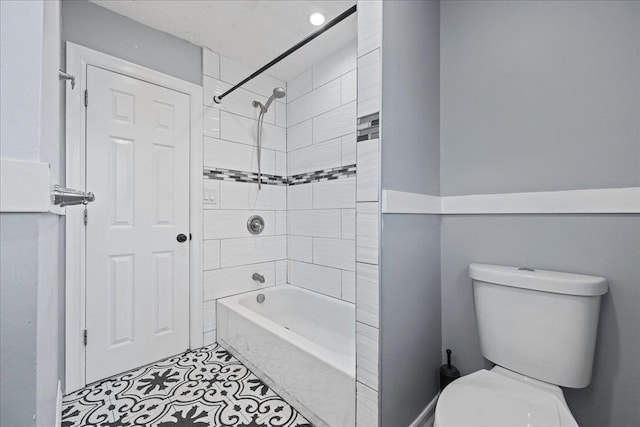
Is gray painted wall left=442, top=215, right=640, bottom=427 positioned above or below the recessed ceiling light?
below

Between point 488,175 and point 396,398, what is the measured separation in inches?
44.3

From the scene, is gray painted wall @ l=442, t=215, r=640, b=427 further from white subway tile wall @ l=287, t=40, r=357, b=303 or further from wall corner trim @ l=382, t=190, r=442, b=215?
white subway tile wall @ l=287, t=40, r=357, b=303

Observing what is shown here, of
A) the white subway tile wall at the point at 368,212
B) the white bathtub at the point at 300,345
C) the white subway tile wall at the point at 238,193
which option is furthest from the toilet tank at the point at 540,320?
the white subway tile wall at the point at 238,193

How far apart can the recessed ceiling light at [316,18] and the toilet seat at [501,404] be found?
7.27 ft

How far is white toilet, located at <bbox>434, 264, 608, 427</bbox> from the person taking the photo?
94 cm

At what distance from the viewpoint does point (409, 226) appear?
1.28 m

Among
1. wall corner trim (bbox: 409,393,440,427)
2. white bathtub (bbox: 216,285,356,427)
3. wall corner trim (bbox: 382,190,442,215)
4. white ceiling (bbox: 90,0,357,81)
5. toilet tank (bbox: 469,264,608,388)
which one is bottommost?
wall corner trim (bbox: 409,393,440,427)

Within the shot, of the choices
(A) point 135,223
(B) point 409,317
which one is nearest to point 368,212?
(B) point 409,317

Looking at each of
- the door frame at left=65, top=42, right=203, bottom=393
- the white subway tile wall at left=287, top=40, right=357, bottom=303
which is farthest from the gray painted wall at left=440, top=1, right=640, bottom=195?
the door frame at left=65, top=42, right=203, bottom=393

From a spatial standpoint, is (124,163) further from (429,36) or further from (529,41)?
(529,41)

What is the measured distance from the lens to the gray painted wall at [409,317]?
3.74ft

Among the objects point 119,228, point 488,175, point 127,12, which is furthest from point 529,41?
point 119,228

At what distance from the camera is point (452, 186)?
1.52 meters

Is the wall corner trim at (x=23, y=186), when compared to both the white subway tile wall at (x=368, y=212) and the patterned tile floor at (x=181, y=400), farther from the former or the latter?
the patterned tile floor at (x=181, y=400)
